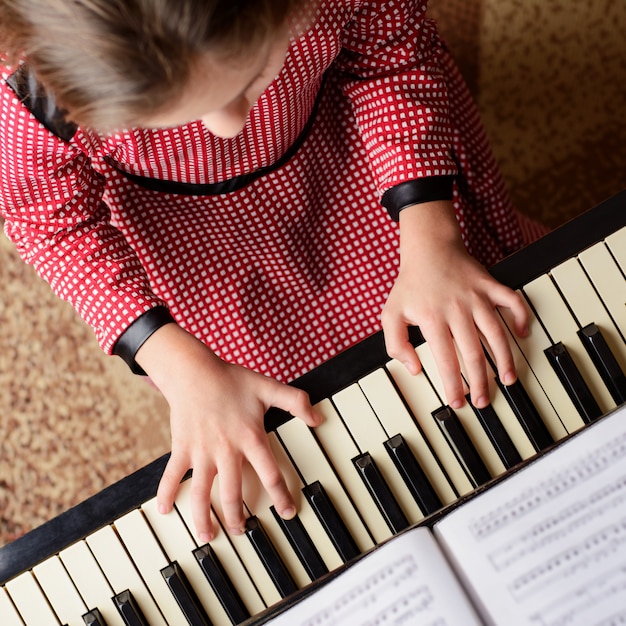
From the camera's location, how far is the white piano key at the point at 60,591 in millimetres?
674

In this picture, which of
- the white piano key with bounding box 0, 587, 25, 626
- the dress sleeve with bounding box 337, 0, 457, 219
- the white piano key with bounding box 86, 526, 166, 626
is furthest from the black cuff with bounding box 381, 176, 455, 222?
the white piano key with bounding box 0, 587, 25, 626

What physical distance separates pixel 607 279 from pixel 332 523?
0.35 m

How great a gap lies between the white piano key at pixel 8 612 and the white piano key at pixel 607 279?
0.64 meters

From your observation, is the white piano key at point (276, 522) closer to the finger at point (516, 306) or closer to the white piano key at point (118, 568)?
the white piano key at point (118, 568)

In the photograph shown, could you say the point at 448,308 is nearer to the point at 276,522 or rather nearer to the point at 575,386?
the point at 575,386

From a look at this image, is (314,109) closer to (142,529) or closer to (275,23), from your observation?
(275,23)

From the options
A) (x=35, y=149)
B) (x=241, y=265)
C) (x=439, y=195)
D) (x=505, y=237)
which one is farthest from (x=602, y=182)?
(x=35, y=149)

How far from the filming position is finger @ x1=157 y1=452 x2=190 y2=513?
2.19 ft

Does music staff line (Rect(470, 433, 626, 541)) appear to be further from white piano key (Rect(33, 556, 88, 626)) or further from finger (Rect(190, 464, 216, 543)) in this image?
white piano key (Rect(33, 556, 88, 626))

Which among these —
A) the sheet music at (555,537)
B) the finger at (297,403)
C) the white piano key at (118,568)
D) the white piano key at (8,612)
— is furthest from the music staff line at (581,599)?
the white piano key at (8,612)

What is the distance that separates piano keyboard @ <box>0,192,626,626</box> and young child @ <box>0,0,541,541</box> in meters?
0.02

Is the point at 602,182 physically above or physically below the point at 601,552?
above

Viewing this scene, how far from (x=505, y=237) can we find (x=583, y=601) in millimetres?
492

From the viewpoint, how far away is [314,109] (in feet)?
2.72
